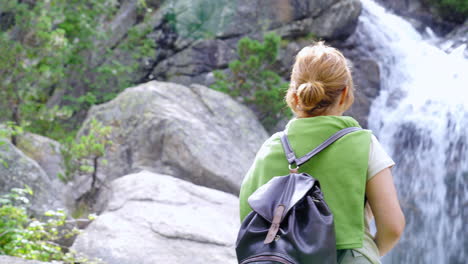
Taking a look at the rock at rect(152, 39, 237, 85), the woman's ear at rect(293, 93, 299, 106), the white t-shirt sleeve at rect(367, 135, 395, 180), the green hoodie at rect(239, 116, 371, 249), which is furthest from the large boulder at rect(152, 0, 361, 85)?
the white t-shirt sleeve at rect(367, 135, 395, 180)

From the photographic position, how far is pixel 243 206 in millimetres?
1898

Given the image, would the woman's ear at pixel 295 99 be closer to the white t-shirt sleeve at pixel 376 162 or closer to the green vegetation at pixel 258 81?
the white t-shirt sleeve at pixel 376 162

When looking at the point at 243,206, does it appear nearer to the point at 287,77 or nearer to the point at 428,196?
the point at 428,196

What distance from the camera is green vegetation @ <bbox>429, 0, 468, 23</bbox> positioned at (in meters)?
13.7

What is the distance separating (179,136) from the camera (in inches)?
265

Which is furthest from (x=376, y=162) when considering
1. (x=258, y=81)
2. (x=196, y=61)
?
(x=196, y=61)

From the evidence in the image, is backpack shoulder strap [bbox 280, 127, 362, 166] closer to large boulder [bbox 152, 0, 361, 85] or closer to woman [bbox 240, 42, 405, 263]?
woman [bbox 240, 42, 405, 263]

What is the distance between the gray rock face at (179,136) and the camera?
21.7 ft

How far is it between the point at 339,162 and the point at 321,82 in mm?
306

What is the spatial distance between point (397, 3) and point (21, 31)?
11.4m

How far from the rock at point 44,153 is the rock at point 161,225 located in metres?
2.12

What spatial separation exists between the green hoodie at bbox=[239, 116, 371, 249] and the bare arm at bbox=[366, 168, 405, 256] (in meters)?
0.05

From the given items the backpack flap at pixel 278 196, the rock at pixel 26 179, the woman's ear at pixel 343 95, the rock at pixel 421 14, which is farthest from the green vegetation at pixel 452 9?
the backpack flap at pixel 278 196

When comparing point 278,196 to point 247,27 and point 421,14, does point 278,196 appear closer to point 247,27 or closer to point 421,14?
point 247,27
